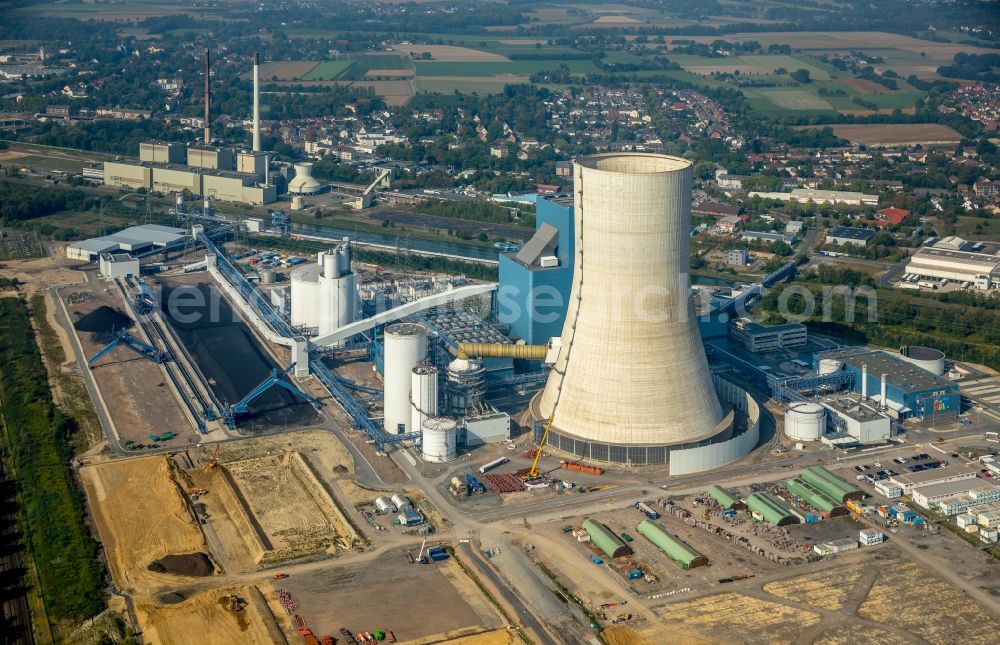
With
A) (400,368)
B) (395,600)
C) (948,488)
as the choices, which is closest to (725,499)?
(948,488)

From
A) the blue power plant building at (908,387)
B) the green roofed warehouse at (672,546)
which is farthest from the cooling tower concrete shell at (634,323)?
the blue power plant building at (908,387)

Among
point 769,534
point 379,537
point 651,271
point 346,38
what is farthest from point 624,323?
point 346,38

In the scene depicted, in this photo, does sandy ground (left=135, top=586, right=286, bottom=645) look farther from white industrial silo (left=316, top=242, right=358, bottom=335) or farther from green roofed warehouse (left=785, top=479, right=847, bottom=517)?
white industrial silo (left=316, top=242, right=358, bottom=335)

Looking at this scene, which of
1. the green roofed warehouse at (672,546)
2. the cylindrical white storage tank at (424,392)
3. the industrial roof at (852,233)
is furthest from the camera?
the industrial roof at (852,233)

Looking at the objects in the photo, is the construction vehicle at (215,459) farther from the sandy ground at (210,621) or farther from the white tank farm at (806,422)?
the white tank farm at (806,422)

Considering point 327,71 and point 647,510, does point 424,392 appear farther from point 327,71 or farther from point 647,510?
point 327,71

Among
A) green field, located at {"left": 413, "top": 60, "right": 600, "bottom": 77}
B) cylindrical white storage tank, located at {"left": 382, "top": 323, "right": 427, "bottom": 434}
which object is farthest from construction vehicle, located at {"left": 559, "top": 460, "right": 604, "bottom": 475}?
green field, located at {"left": 413, "top": 60, "right": 600, "bottom": 77}
